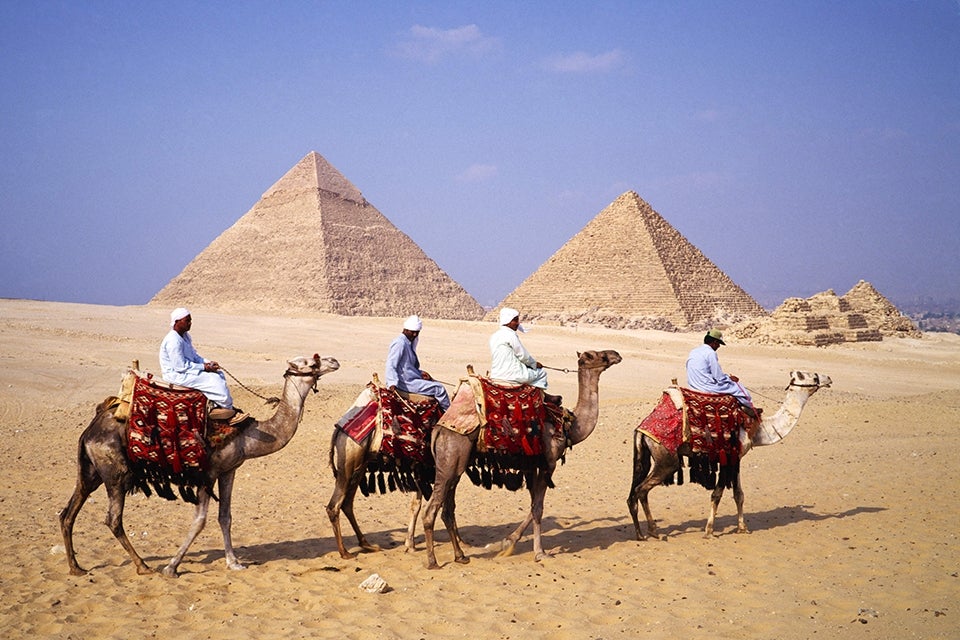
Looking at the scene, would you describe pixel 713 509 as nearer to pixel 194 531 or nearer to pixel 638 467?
pixel 638 467

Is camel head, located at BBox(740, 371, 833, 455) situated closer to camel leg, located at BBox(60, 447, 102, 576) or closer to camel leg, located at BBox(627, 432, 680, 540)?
camel leg, located at BBox(627, 432, 680, 540)

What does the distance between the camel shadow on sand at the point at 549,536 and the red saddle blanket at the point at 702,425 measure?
66 centimetres

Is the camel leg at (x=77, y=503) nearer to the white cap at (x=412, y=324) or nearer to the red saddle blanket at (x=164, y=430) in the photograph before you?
the red saddle blanket at (x=164, y=430)

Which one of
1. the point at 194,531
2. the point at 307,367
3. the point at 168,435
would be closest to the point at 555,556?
the point at 307,367

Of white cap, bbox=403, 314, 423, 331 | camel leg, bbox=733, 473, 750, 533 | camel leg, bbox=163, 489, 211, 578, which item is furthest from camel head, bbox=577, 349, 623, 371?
camel leg, bbox=163, 489, 211, 578

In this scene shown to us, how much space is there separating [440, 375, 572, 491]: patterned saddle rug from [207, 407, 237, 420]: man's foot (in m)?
1.35

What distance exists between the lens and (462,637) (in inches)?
153

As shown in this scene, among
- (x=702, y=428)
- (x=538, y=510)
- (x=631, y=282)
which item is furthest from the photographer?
(x=631, y=282)

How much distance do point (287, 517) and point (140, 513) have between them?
4.05 ft

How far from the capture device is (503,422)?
5.14 meters

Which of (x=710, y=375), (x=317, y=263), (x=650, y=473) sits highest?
(x=317, y=263)

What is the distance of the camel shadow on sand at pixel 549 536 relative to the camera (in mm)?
5453

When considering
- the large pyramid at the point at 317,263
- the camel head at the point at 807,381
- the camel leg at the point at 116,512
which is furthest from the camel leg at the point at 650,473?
the large pyramid at the point at 317,263

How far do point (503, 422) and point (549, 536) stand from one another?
144 centimetres
